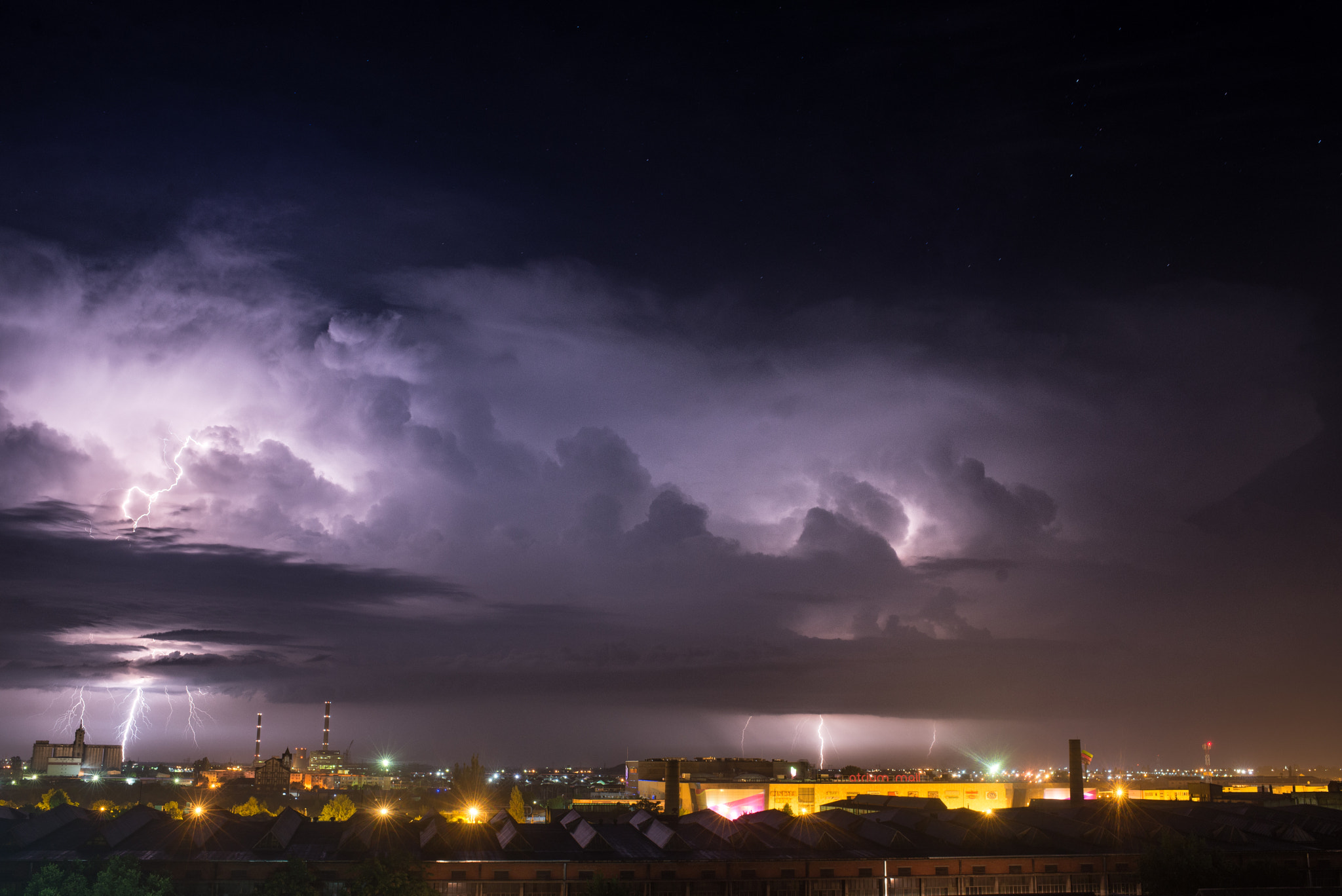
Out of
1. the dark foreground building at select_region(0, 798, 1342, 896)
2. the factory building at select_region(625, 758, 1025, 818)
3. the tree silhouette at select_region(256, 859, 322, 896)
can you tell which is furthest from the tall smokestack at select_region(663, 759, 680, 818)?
the tree silhouette at select_region(256, 859, 322, 896)

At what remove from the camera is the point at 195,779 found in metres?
194

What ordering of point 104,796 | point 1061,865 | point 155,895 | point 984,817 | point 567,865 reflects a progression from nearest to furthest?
1. point 155,895
2. point 567,865
3. point 1061,865
4. point 984,817
5. point 104,796

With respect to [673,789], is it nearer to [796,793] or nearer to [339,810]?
[796,793]

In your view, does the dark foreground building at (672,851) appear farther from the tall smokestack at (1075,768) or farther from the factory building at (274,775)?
the factory building at (274,775)

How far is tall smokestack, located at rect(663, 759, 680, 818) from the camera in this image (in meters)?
108

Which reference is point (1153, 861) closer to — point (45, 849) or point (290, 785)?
point (45, 849)

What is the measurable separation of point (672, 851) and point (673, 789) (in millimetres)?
51055

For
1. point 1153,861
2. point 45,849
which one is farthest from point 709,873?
point 45,849

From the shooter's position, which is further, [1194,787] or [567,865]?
[1194,787]

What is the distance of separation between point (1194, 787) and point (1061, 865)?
7594cm

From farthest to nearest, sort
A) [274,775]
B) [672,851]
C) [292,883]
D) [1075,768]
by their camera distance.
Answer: [274,775] → [1075,768] → [672,851] → [292,883]

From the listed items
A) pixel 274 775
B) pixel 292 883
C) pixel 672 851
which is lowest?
pixel 274 775

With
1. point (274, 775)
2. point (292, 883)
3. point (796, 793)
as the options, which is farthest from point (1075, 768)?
point (274, 775)

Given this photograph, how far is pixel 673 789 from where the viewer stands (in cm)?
11012
